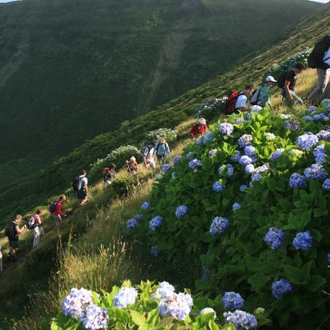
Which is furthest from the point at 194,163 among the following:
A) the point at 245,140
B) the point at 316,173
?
the point at 316,173

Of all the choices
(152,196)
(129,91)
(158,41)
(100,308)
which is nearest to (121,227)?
(152,196)

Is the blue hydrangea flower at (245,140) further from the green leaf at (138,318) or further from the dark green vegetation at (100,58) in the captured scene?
the dark green vegetation at (100,58)

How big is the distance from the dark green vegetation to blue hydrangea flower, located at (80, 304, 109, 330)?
45.8m

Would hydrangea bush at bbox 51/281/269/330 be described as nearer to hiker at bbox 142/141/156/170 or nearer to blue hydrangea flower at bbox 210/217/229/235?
blue hydrangea flower at bbox 210/217/229/235

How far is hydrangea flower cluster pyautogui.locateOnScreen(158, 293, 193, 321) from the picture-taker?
2131 mm

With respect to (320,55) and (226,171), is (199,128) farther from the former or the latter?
(226,171)

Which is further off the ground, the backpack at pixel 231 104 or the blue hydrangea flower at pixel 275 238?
the blue hydrangea flower at pixel 275 238

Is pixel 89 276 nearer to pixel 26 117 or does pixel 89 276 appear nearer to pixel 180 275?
pixel 180 275

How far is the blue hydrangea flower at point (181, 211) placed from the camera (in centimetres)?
423

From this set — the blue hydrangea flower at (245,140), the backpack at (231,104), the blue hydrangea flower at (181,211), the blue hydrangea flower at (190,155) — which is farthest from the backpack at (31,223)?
the blue hydrangea flower at (245,140)

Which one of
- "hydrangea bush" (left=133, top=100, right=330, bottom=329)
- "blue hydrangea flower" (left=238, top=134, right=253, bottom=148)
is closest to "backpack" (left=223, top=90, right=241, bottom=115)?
"hydrangea bush" (left=133, top=100, right=330, bottom=329)

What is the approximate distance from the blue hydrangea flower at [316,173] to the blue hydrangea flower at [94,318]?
2129 mm

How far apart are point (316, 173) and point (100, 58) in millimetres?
85743

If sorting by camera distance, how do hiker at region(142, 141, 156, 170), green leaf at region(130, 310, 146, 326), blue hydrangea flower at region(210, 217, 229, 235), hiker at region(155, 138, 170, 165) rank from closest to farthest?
green leaf at region(130, 310, 146, 326) → blue hydrangea flower at region(210, 217, 229, 235) → hiker at region(142, 141, 156, 170) → hiker at region(155, 138, 170, 165)
